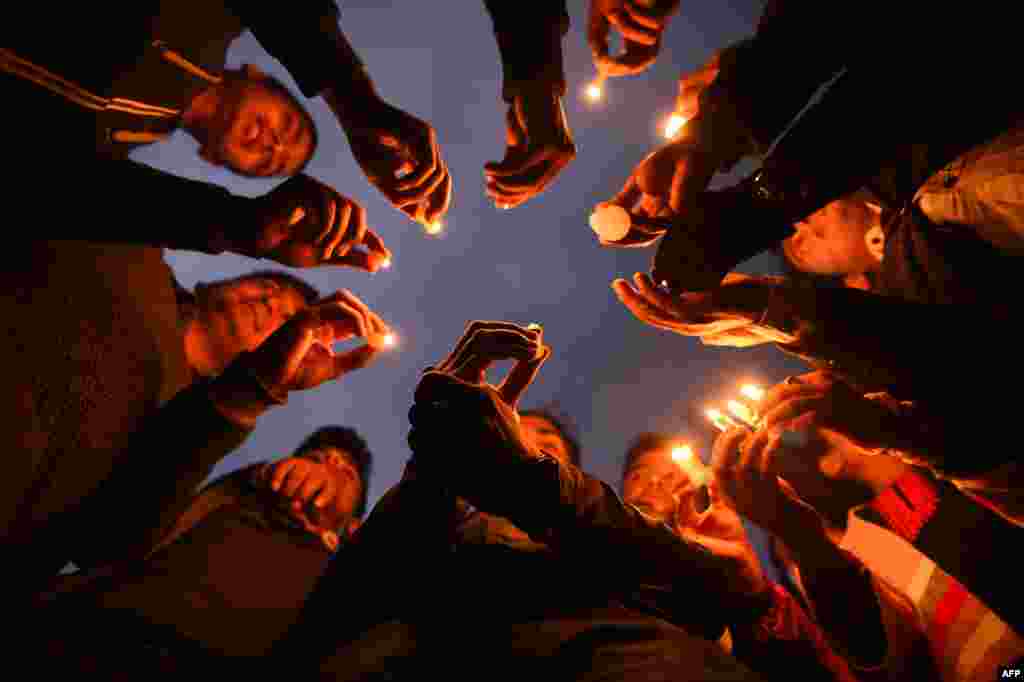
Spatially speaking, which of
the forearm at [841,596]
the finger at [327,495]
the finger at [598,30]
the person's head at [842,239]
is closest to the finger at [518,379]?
the forearm at [841,596]

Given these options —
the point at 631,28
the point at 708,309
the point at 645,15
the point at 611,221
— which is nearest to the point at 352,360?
the point at 611,221

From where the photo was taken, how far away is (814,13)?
238 cm

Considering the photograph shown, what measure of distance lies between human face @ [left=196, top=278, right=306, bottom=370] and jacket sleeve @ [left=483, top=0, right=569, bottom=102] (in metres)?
3.78

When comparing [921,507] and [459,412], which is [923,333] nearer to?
[459,412]

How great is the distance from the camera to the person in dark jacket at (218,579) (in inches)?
111

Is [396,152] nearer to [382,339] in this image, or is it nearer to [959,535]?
[382,339]

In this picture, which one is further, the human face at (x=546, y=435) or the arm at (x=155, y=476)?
the human face at (x=546, y=435)

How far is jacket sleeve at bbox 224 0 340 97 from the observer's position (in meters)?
2.82

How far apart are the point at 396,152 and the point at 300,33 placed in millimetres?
879

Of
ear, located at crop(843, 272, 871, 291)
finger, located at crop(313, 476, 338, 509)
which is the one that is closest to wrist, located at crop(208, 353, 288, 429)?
finger, located at crop(313, 476, 338, 509)

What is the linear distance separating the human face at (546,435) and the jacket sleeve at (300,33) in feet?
11.9

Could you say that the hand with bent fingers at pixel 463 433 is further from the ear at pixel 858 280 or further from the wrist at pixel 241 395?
the ear at pixel 858 280

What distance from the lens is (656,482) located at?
5.70 metres

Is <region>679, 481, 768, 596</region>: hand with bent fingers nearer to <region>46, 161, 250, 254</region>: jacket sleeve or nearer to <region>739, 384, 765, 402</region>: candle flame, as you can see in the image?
<region>739, 384, 765, 402</region>: candle flame
